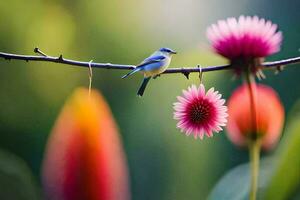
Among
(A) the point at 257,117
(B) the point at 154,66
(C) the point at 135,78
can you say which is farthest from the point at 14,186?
(C) the point at 135,78

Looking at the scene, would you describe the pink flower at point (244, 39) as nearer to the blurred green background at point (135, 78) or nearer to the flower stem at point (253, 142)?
the flower stem at point (253, 142)

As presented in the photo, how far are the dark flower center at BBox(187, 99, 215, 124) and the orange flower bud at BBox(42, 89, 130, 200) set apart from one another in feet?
0.56

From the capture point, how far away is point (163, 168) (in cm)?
120

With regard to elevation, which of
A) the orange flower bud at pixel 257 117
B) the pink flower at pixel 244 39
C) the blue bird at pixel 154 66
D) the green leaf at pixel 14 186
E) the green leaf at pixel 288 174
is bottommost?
the green leaf at pixel 14 186

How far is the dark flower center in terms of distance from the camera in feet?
1.84

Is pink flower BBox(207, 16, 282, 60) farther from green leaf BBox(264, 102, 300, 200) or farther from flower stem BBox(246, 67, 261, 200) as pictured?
green leaf BBox(264, 102, 300, 200)

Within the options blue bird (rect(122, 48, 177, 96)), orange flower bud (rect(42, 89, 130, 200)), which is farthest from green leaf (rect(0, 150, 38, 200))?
orange flower bud (rect(42, 89, 130, 200))

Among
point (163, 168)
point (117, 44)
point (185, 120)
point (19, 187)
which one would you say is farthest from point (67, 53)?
point (185, 120)

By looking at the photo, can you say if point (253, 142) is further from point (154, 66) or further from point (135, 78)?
point (135, 78)

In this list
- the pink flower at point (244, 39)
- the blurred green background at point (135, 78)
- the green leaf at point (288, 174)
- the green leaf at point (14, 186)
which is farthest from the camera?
the blurred green background at point (135, 78)

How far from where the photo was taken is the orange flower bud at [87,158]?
→ 360 mm

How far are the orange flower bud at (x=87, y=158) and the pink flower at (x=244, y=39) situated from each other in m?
0.13

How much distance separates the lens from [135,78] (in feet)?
4.46

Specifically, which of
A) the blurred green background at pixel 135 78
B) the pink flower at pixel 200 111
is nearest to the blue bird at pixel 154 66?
the pink flower at pixel 200 111
